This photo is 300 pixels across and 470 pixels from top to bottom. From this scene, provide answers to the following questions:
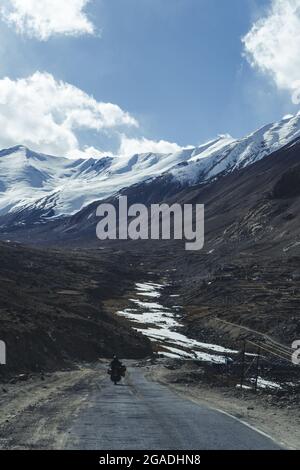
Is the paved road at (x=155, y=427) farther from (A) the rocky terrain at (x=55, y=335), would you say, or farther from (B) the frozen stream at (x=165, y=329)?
(B) the frozen stream at (x=165, y=329)

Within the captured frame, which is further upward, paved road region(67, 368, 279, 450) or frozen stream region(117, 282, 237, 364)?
paved road region(67, 368, 279, 450)

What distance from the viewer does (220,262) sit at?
153625 millimetres

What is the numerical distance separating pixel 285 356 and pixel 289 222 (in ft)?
422

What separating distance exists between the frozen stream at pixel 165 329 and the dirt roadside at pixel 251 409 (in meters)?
21.3

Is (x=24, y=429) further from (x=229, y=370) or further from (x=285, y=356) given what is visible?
(x=285, y=356)

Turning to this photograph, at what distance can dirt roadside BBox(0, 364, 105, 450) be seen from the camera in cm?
1360

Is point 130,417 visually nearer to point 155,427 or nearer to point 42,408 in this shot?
point 155,427

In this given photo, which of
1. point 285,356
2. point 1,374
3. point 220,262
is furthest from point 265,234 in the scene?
point 1,374

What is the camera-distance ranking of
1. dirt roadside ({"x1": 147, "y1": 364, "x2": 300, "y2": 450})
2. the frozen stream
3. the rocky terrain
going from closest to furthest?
dirt roadside ({"x1": 147, "y1": 364, "x2": 300, "y2": 450}) → the rocky terrain → the frozen stream


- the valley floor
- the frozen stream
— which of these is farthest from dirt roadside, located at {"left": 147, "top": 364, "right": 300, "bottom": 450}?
the frozen stream

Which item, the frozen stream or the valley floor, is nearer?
the valley floor

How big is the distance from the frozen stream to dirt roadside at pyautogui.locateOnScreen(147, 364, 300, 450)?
69.9 feet

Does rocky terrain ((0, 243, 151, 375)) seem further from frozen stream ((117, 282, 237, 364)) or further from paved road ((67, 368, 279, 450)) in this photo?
paved road ((67, 368, 279, 450))

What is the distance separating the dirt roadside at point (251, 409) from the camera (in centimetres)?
1616
